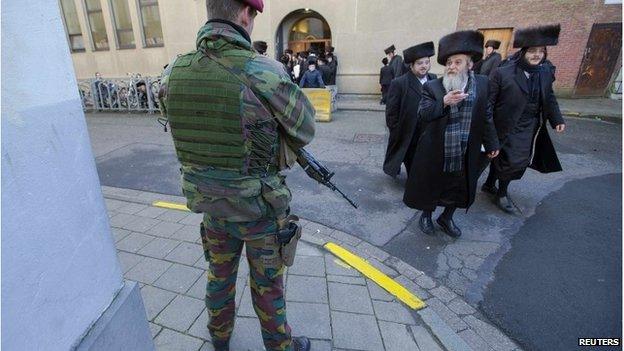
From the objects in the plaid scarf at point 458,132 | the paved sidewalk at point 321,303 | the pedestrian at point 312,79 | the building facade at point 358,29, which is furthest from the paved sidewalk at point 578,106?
the paved sidewalk at point 321,303

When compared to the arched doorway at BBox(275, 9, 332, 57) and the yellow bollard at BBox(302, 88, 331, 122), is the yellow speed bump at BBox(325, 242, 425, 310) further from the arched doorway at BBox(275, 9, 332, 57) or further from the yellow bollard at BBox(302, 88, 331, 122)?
the arched doorway at BBox(275, 9, 332, 57)

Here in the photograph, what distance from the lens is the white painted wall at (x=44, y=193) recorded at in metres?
0.98

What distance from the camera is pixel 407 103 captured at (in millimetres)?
4457

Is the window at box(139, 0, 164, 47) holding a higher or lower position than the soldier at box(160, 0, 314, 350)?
higher

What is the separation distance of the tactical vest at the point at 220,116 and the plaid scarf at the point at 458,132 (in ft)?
6.68

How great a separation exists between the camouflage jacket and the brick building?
40.9 feet

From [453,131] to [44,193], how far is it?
9.55 ft

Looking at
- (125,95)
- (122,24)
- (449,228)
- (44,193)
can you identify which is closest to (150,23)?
(122,24)

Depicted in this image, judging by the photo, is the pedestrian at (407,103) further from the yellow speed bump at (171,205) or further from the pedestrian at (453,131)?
the yellow speed bump at (171,205)

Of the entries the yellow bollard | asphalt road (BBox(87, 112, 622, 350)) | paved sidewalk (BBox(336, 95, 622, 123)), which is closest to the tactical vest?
asphalt road (BBox(87, 112, 622, 350))

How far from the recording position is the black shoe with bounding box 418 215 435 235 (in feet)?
11.8

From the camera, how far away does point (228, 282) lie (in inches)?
74.4

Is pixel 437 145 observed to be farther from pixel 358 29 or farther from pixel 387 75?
pixel 358 29

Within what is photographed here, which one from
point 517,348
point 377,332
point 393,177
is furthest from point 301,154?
point 393,177
